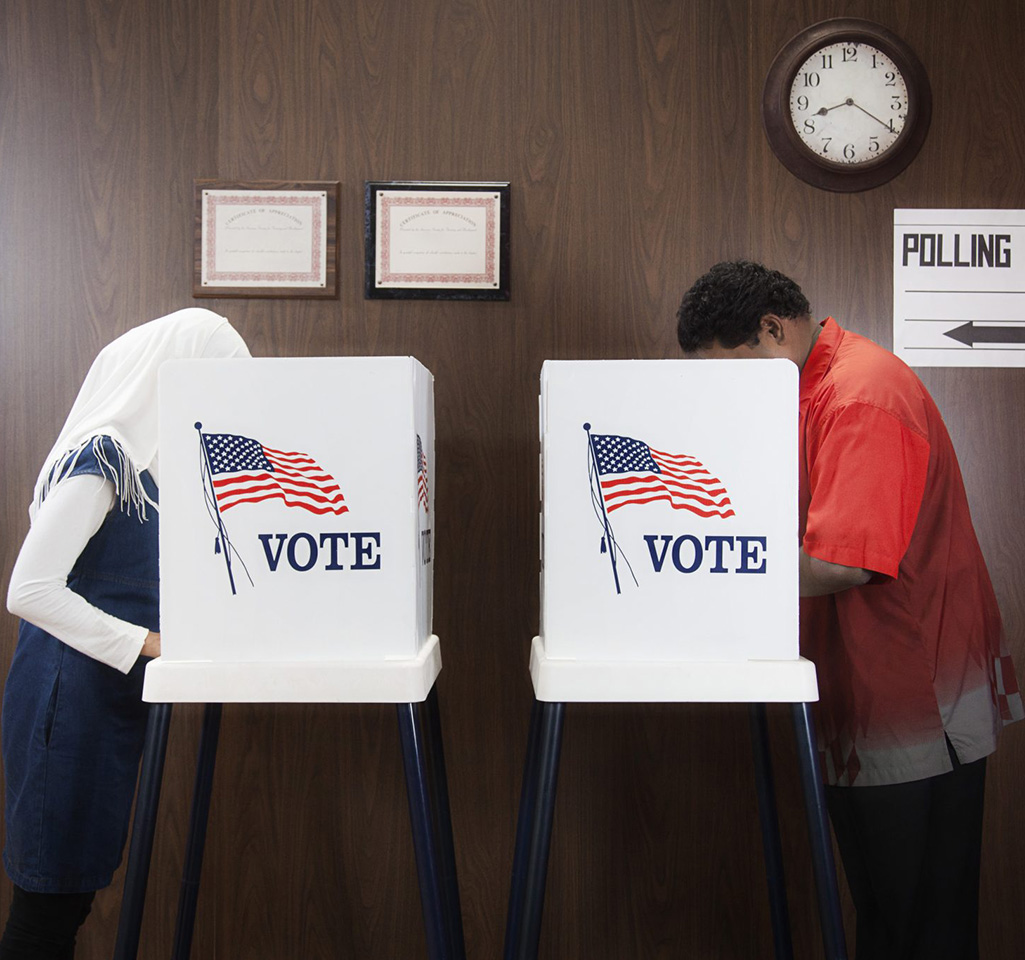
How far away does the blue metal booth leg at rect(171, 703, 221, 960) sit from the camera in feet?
4.44

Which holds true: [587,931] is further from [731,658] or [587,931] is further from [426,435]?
[426,435]

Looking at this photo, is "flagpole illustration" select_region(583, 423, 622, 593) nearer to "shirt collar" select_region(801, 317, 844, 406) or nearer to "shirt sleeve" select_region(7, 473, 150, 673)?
"shirt collar" select_region(801, 317, 844, 406)

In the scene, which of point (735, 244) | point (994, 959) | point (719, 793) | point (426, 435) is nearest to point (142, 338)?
point (426, 435)

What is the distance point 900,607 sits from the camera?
1.25 meters

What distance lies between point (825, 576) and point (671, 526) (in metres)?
0.29

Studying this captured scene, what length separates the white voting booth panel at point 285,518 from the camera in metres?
1.00

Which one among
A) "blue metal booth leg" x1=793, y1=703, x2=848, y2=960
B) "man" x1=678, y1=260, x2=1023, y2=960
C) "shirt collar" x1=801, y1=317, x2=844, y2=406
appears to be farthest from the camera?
"shirt collar" x1=801, y1=317, x2=844, y2=406

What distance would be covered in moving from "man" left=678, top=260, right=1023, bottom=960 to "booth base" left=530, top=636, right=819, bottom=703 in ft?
→ 0.74

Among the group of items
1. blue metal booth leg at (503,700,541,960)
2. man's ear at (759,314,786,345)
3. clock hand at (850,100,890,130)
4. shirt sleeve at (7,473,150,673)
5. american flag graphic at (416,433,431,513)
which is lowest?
blue metal booth leg at (503,700,541,960)

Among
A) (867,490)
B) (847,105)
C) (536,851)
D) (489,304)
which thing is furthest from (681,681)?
(847,105)

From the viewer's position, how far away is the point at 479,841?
5.63 feet

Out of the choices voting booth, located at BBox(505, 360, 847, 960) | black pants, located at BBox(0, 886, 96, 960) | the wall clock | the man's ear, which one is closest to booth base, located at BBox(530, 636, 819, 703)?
voting booth, located at BBox(505, 360, 847, 960)

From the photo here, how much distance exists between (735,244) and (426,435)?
35.2 inches

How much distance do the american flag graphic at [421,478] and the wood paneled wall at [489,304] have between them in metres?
0.53
